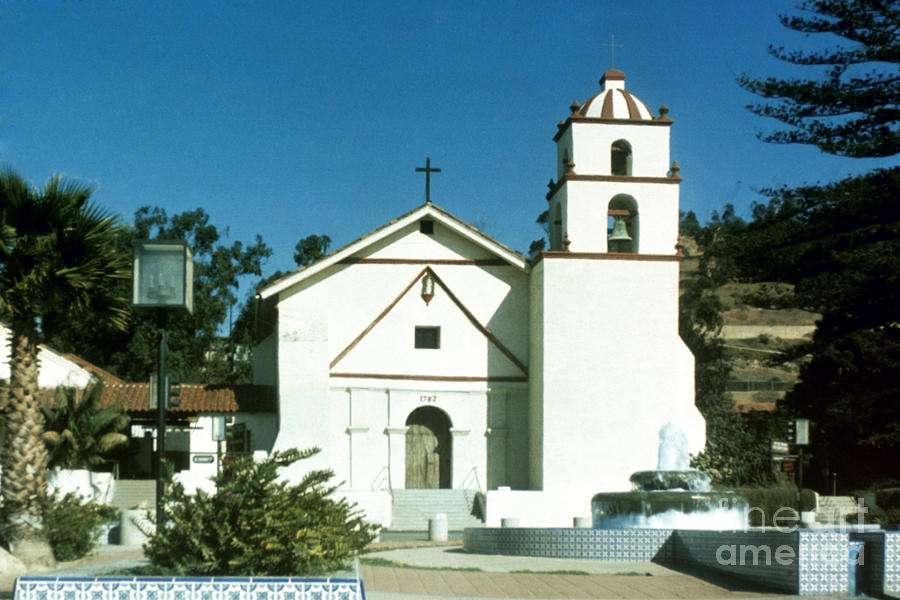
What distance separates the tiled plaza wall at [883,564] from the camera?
39.3 feet

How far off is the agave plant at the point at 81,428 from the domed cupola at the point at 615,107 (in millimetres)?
15243

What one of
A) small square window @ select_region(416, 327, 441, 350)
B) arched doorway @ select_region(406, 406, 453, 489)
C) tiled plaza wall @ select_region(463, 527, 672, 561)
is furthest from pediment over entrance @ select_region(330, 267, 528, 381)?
tiled plaza wall @ select_region(463, 527, 672, 561)

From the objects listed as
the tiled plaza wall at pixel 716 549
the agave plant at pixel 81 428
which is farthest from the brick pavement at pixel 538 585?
the agave plant at pixel 81 428

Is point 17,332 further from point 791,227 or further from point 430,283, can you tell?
point 791,227

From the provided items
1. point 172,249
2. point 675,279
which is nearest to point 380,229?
point 675,279

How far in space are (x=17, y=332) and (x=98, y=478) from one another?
12.8 meters

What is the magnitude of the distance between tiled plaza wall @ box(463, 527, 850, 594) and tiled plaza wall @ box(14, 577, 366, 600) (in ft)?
20.5

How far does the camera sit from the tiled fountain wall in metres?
12.0

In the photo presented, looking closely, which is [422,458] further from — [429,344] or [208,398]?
[208,398]

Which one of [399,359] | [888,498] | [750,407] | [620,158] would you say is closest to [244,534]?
→ [399,359]

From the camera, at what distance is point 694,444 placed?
2922 cm

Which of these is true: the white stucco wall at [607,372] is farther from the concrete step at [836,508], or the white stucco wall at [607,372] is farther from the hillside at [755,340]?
the hillside at [755,340]

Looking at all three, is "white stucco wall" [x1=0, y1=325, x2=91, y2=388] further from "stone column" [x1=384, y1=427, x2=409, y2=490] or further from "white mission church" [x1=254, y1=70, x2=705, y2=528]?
"stone column" [x1=384, y1=427, x2=409, y2=490]

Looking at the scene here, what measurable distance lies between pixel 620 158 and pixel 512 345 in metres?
6.17
